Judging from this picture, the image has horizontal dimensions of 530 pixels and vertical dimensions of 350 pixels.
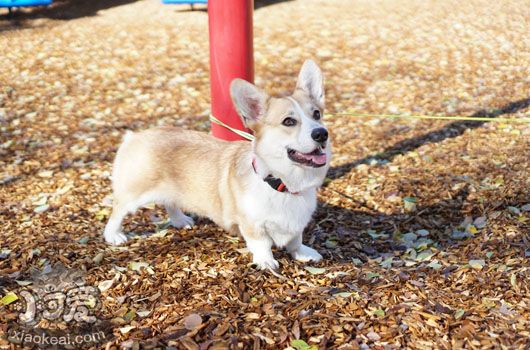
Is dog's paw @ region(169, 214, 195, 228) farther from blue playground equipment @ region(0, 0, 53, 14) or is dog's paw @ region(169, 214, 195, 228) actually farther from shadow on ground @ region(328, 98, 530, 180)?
blue playground equipment @ region(0, 0, 53, 14)

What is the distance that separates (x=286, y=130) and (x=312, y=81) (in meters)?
0.54

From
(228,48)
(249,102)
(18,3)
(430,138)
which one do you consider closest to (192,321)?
(249,102)

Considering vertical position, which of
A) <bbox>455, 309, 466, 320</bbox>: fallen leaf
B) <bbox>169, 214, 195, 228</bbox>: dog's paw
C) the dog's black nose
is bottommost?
<bbox>169, 214, 195, 228</bbox>: dog's paw

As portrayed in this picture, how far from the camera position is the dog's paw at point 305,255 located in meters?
3.92

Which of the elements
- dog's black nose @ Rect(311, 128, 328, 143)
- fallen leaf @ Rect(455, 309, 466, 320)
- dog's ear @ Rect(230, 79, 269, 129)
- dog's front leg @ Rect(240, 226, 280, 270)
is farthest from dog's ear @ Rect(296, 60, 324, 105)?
fallen leaf @ Rect(455, 309, 466, 320)

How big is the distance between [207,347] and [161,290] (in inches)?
29.8

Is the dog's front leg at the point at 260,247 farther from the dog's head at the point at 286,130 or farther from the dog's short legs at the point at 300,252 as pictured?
the dog's head at the point at 286,130

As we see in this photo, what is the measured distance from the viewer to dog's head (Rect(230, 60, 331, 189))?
128 inches

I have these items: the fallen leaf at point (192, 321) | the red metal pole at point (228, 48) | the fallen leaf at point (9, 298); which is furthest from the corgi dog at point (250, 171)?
the fallen leaf at point (9, 298)

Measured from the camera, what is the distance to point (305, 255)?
3928 mm

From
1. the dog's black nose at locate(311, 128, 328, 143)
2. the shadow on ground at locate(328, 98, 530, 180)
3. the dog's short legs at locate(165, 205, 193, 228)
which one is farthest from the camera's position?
the shadow on ground at locate(328, 98, 530, 180)

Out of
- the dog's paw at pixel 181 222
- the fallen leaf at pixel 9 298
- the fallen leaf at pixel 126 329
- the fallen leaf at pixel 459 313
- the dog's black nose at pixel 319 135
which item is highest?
the dog's black nose at pixel 319 135

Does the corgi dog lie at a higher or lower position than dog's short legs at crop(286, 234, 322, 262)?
higher

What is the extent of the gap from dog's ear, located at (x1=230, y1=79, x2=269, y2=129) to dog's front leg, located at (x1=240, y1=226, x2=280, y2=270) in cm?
72
